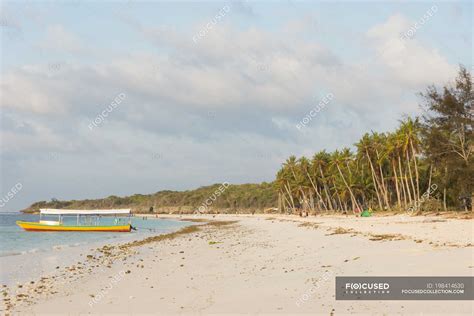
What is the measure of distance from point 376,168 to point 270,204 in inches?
3655

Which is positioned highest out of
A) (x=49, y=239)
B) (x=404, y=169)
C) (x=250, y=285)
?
(x=404, y=169)

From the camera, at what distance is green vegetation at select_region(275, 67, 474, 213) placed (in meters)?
43.1

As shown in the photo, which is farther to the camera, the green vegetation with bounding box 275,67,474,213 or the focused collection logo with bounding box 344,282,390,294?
the green vegetation with bounding box 275,67,474,213

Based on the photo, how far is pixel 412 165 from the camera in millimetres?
79688

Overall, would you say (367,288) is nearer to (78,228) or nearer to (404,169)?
(78,228)

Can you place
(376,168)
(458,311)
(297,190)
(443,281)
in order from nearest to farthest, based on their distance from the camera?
1. (458,311)
2. (443,281)
3. (376,168)
4. (297,190)

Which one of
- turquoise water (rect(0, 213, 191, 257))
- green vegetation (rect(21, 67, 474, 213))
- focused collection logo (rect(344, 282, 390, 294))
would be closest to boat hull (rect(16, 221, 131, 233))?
turquoise water (rect(0, 213, 191, 257))

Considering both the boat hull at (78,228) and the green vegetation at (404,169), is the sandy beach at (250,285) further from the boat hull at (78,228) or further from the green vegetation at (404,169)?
the boat hull at (78,228)

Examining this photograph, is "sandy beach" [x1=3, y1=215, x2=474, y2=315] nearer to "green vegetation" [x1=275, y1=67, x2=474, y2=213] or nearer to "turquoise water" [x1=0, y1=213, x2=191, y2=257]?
"turquoise water" [x1=0, y1=213, x2=191, y2=257]

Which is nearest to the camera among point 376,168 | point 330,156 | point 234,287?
point 234,287

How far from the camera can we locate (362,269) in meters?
12.5

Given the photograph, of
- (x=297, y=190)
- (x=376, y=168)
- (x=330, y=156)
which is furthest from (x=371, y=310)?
(x=297, y=190)

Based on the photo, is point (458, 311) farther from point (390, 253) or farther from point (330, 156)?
point (330, 156)

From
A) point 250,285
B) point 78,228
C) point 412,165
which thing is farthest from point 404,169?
point 250,285
